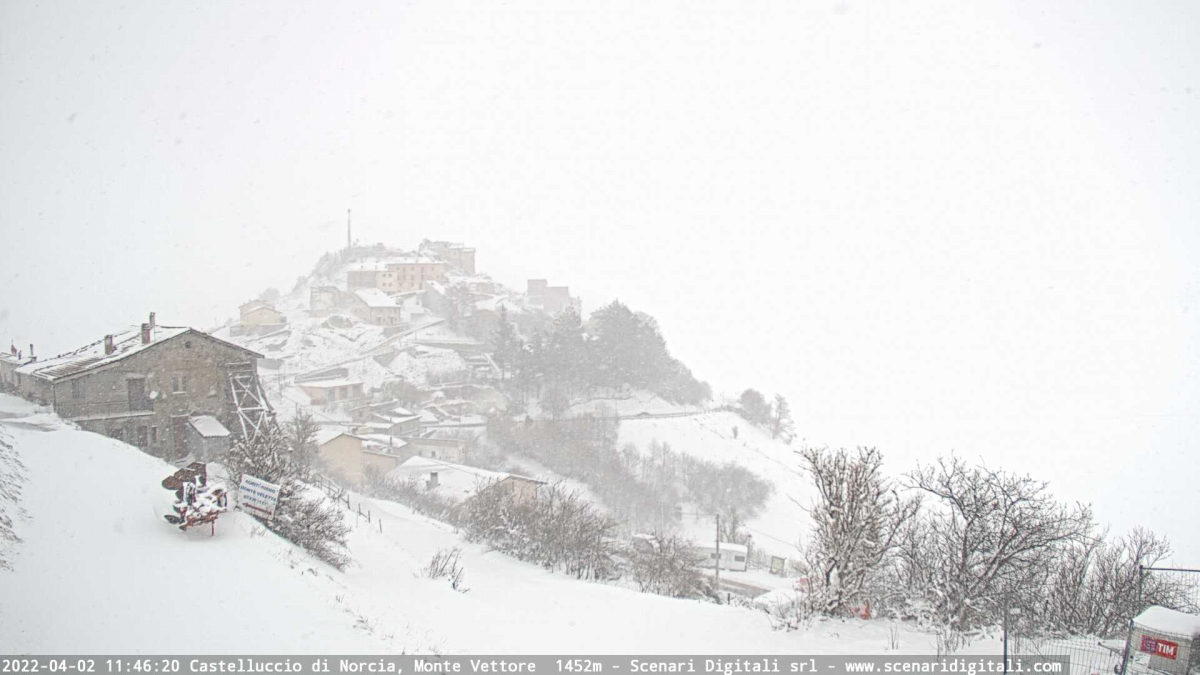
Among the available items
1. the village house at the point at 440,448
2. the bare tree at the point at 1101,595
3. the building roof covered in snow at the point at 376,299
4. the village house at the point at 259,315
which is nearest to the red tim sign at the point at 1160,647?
the bare tree at the point at 1101,595

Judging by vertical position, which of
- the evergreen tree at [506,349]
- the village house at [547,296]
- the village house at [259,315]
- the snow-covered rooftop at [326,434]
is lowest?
the snow-covered rooftop at [326,434]

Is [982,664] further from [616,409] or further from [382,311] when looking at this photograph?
[382,311]

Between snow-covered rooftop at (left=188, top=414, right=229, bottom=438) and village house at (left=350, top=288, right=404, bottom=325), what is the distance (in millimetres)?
47624

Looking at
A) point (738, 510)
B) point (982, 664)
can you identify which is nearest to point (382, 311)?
point (738, 510)

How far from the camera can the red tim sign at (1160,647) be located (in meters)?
7.24

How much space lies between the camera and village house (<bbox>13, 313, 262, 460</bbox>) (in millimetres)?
20766

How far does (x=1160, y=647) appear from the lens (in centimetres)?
738

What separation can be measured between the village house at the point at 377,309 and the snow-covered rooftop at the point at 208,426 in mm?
47624

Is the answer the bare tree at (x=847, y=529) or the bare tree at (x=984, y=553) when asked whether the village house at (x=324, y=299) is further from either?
the bare tree at (x=984, y=553)

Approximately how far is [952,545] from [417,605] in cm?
884

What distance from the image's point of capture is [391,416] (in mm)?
51562

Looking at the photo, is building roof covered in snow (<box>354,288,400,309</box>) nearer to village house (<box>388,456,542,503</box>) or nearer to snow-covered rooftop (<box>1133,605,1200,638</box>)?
village house (<box>388,456,542,503</box>)

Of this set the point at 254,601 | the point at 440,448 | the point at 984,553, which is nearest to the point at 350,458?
the point at 440,448

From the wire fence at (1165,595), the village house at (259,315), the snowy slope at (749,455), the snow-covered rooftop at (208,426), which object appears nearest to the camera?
the wire fence at (1165,595)
